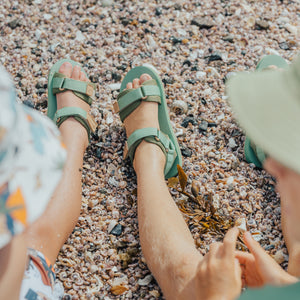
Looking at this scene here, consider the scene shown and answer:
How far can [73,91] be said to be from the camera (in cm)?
196

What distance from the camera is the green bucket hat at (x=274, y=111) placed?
0.75m

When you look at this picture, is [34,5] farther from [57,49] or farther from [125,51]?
[125,51]

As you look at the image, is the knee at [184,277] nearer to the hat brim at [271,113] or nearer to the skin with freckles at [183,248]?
the skin with freckles at [183,248]

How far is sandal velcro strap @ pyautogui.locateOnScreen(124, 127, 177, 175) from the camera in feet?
5.82

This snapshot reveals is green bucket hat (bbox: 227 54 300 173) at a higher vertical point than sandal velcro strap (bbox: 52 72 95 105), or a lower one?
lower

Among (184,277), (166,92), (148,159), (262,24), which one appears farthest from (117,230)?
(262,24)

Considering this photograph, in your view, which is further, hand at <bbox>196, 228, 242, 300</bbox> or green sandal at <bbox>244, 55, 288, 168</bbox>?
green sandal at <bbox>244, 55, 288, 168</bbox>

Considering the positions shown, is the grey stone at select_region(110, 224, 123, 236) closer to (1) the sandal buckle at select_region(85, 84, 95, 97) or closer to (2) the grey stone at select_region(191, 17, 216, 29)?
(1) the sandal buckle at select_region(85, 84, 95, 97)

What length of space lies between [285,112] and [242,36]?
63.6 inches

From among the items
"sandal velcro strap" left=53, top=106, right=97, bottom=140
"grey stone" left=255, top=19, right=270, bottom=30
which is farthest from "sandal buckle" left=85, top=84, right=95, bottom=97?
"grey stone" left=255, top=19, right=270, bottom=30

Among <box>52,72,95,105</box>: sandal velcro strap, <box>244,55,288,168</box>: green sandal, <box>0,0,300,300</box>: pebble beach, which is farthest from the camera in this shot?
<box>52,72,95,105</box>: sandal velcro strap

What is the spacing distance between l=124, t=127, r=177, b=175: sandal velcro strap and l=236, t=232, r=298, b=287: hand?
63 cm

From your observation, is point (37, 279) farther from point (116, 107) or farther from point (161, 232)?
point (116, 107)

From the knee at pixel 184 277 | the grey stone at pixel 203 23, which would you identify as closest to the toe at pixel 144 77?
the grey stone at pixel 203 23
